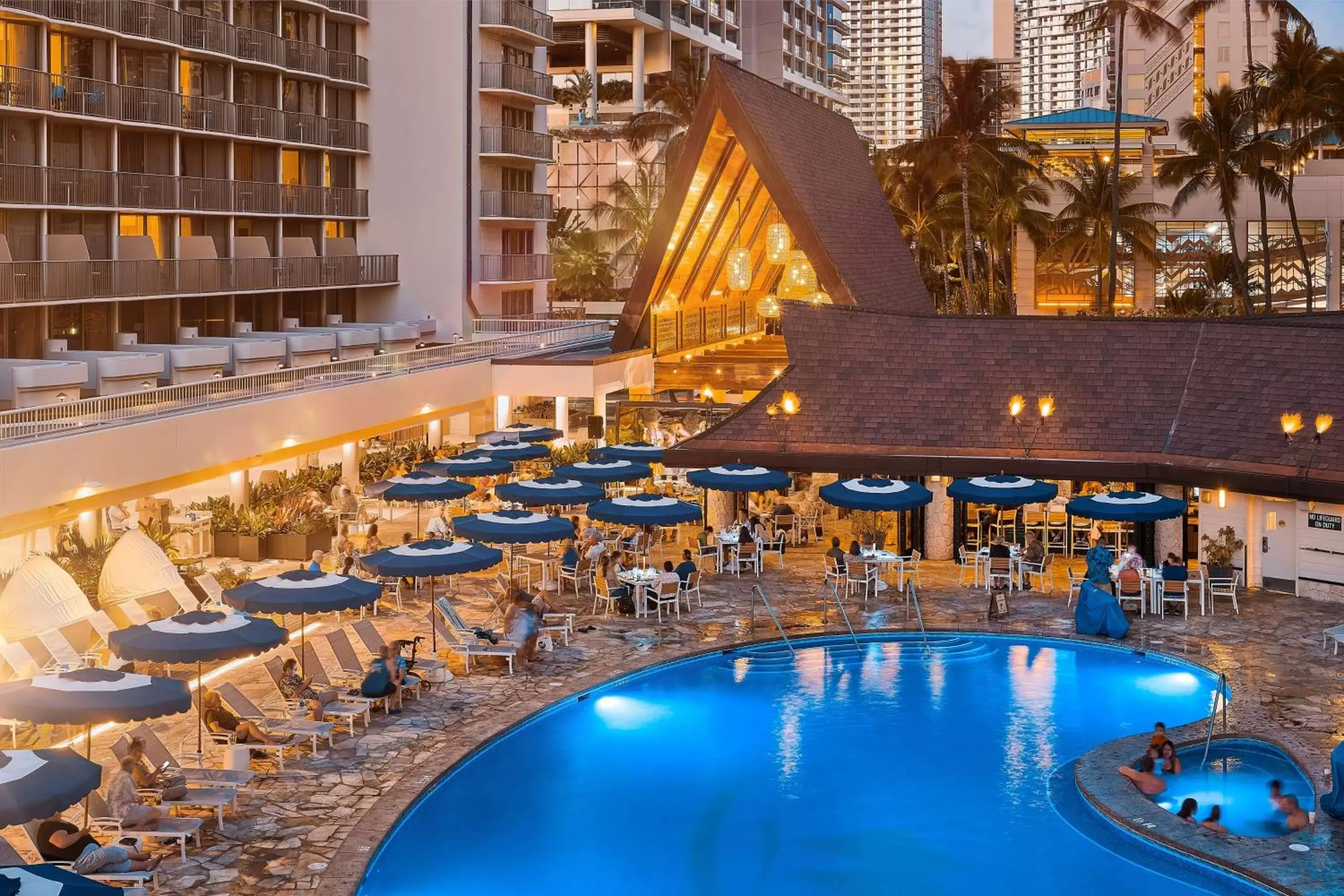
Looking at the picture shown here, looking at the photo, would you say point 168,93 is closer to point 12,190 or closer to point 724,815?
point 12,190

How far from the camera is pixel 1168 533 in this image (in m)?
28.3

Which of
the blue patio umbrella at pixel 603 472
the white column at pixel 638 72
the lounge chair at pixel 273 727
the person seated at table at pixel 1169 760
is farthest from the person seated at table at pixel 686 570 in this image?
the white column at pixel 638 72

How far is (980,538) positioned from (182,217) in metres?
21.7

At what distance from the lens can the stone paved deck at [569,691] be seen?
1514 cm

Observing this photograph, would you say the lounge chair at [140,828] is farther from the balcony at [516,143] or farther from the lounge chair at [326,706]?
the balcony at [516,143]

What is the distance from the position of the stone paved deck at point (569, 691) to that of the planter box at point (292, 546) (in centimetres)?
296

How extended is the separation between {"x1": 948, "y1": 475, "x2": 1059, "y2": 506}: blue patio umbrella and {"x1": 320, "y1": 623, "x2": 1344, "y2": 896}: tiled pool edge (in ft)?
8.04

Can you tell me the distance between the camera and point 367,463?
36.7m

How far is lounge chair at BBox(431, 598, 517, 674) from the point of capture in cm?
2202

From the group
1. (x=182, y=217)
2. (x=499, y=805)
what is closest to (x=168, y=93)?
(x=182, y=217)

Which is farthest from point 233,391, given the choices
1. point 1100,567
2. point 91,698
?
point 1100,567

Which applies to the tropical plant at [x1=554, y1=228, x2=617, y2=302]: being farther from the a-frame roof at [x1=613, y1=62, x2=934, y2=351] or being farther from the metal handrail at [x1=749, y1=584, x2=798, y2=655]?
the metal handrail at [x1=749, y1=584, x2=798, y2=655]

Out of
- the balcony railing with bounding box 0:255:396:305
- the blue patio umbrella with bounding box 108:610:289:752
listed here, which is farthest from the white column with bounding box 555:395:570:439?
the blue patio umbrella with bounding box 108:610:289:752

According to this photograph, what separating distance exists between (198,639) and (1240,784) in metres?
11.8
